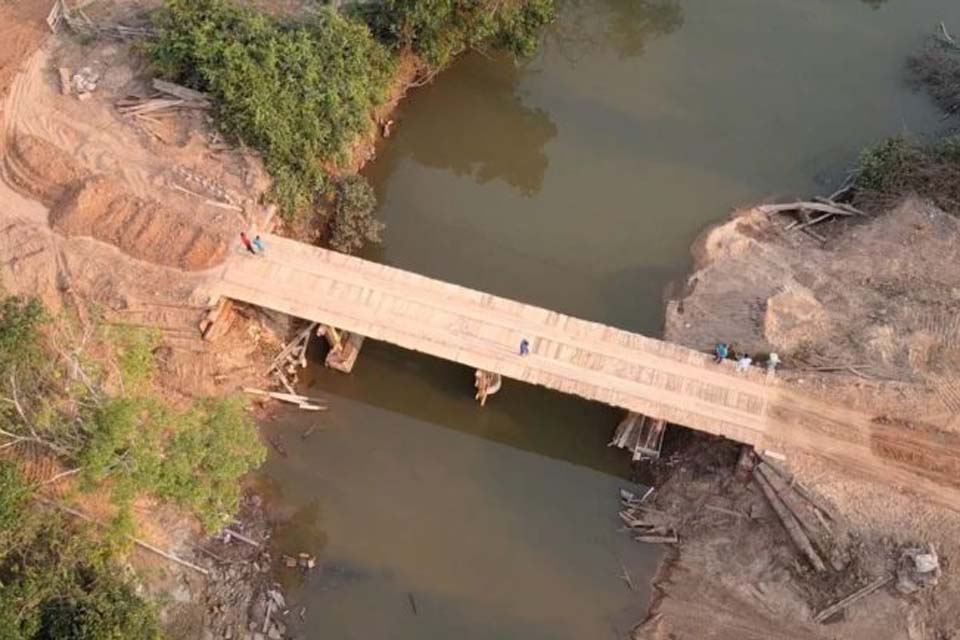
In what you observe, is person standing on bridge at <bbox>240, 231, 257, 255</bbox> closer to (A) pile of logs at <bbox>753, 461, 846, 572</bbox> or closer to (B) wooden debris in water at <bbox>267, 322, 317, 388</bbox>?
(B) wooden debris in water at <bbox>267, 322, 317, 388</bbox>

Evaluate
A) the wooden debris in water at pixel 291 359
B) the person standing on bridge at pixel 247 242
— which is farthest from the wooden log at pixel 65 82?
the wooden debris in water at pixel 291 359

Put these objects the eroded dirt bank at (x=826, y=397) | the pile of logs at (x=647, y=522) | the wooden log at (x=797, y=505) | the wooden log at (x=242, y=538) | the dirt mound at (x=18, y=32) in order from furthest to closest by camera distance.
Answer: the dirt mound at (x=18, y=32) < the pile of logs at (x=647, y=522) < the wooden log at (x=242, y=538) < the wooden log at (x=797, y=505) < the eroded dirt bank at (x=826, y=397)

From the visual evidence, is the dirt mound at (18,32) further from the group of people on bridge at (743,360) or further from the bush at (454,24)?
the group of people on bridge at (743,360)

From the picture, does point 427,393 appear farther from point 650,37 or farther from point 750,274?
point 650,37

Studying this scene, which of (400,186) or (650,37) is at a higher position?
A: (650,37)

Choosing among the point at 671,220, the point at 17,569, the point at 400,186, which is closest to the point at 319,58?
the point at 400,186

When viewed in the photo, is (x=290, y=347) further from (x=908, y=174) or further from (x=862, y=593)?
(x=908, y=174)
